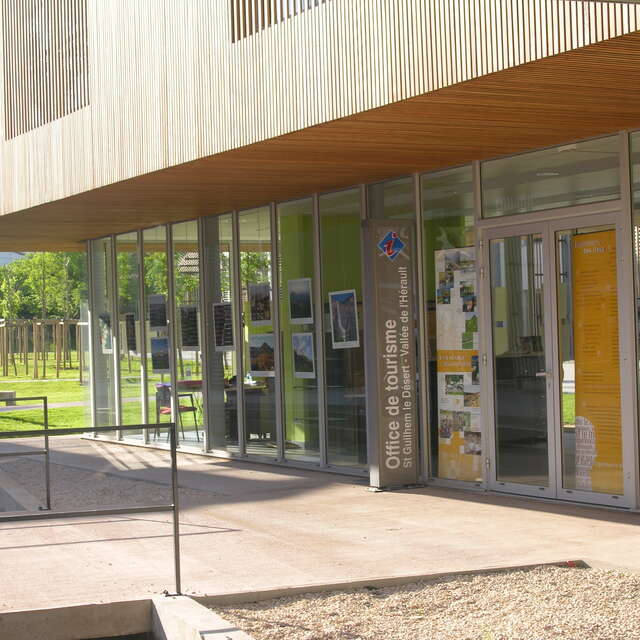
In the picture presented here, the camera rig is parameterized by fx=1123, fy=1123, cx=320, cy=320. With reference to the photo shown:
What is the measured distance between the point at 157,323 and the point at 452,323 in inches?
237

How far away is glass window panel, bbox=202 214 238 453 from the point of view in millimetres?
13758

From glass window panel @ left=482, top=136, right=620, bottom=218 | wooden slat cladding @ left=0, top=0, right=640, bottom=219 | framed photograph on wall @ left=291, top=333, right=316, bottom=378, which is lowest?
framed photograph on wall @ left=291, top=333, right=316, bottom=378

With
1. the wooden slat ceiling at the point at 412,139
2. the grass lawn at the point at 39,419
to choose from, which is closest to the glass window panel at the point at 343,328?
the wooden slat ceiling at the point at 412,139

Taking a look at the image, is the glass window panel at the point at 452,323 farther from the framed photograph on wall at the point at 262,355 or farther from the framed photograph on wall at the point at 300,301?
the framed photograph on wall at the point at 262,355

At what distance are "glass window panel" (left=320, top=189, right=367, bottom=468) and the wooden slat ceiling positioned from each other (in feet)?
1.24

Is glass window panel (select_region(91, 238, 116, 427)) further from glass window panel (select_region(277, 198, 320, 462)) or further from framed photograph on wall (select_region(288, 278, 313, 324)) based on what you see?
framed photograph on wall (select_region(288, 278, 313, 324))

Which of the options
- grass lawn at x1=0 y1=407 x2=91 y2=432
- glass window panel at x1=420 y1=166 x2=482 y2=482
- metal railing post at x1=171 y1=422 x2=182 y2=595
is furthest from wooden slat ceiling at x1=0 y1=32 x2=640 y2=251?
grass lawn at x1=0 y1=407 x2=91 y2=432

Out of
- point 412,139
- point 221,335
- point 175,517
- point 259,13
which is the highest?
point 259,13

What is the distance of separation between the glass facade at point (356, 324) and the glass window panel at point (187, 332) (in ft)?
0.09

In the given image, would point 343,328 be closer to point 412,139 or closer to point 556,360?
point 556,360

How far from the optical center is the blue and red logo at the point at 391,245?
33.9 feet

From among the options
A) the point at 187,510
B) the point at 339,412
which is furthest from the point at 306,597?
the point at 339,412

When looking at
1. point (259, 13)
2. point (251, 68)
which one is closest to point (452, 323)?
point (251, 68)

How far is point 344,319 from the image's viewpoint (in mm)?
11805
